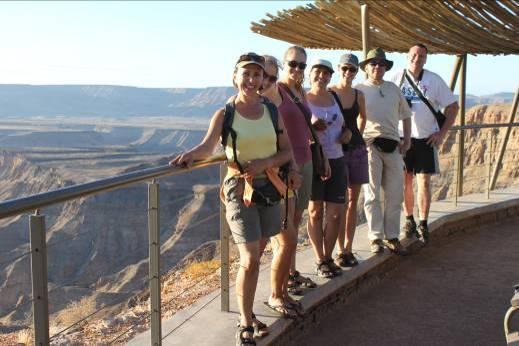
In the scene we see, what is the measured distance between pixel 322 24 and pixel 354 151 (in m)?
3.44

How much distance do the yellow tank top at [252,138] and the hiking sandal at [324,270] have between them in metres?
1.39

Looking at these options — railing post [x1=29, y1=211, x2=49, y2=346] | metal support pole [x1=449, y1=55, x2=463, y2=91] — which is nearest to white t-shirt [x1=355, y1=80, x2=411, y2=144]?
railing post [x1=29, y1=211, x2=49, y2=346]

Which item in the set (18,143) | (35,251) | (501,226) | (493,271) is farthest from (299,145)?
(18,143)

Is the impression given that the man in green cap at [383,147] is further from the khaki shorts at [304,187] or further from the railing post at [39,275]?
the railing post at [39,275]

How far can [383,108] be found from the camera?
4457 mm

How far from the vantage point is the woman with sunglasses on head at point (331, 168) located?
146 inches

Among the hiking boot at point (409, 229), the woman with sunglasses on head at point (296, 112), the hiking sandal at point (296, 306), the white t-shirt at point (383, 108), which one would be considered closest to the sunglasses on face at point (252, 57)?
the woman with sunglasses on head at point (296, 112)

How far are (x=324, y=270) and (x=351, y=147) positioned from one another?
0.84 metres

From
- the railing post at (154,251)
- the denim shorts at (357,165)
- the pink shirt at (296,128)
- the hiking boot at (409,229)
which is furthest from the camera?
the hiking boot at (409,229)

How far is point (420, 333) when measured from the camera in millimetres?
3641

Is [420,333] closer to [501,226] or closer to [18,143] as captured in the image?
[501,226]

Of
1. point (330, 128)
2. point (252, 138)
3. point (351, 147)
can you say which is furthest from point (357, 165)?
point (252, 138)

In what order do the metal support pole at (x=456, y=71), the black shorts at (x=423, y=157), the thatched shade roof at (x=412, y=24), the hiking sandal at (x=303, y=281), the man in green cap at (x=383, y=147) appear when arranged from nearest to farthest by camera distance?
1. the hiking sandal at (x=303, y=281)
2. the man in green cap at (x=383, y=147)
3. the black shorts at (x=423, y=157)
4. the thatched shade roof at (x=412, y=24)
5. the metal support pole at (x=456, y=71)

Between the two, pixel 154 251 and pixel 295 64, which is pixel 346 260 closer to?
pixel 295 64
